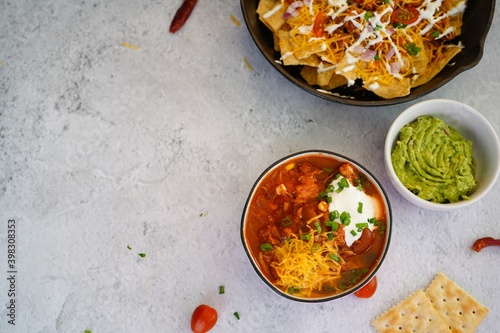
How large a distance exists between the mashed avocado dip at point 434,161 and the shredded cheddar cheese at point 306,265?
51 cm

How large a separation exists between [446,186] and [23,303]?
2130mm

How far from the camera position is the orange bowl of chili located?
2.47 metres

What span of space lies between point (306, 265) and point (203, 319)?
61cm

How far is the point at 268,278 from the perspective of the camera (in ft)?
8.41

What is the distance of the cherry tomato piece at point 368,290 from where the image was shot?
107 inches

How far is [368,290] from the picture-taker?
2736mm

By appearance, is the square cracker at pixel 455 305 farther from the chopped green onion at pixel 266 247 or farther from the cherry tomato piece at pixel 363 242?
the chopped green onion at pixel 266 247

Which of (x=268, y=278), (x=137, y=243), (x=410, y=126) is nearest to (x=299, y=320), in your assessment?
(x=268, y=278)

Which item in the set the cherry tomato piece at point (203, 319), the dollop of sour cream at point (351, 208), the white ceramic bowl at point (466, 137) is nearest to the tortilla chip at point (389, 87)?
the white ceramic bowl at point (466, 137)

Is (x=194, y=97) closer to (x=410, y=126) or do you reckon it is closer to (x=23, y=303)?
(x=410, y=126)

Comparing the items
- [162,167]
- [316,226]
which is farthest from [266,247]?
[162,167]

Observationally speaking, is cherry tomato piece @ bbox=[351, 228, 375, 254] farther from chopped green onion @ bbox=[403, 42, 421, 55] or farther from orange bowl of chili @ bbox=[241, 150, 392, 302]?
chopped green onion @ bbox=[403, 42, 421, 55]

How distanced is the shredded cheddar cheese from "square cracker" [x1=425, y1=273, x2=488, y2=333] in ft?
1.91

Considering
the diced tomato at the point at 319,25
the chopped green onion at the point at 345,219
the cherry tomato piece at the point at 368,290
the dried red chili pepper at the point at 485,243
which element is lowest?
the cherry tomato piece at the point at 368,290
